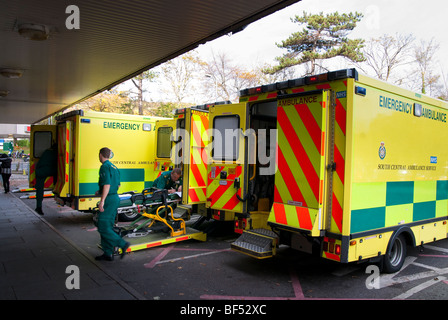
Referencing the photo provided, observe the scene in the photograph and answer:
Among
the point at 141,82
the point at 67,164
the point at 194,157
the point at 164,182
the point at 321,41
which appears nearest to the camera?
the point at 164,182

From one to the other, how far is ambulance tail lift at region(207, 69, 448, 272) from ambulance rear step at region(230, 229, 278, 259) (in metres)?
0.02

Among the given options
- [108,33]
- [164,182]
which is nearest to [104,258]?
[164,182]

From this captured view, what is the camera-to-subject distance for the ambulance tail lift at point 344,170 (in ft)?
14.1

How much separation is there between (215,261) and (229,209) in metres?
0.95

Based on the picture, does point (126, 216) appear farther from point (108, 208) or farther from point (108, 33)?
point (108, 33)

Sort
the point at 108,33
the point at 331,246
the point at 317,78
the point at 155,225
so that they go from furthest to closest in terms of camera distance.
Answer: the point at 155,225 < the point at 108,33 < the point at 317,78 < the point at 331,246

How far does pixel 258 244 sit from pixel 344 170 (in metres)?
1.69

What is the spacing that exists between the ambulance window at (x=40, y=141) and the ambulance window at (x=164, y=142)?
11.6 feet

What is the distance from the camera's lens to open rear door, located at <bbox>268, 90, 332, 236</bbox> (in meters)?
4.36

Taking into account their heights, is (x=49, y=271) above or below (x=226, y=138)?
below

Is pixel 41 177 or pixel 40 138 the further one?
pixel 40 138

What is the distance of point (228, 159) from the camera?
6172mm

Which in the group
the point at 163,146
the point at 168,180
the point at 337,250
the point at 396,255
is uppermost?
the point at 163,146

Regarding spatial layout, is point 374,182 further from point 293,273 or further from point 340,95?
point 293,273
